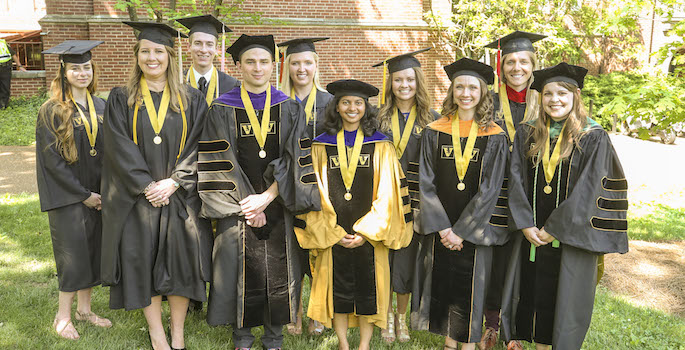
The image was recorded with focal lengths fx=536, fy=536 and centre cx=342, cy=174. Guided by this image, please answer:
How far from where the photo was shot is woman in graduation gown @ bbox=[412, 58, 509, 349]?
352cm

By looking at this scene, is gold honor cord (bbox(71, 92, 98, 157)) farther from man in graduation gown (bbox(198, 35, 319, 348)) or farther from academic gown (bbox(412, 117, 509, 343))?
academic gown (bbox(412, 117, 509, 343))

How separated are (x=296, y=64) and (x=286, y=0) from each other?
9.83 metres

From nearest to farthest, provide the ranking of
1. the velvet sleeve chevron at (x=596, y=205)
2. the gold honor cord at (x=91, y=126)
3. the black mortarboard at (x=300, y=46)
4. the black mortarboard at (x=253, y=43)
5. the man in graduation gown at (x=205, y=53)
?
the velvet sleeve chevron at (x=596, y=205), the black mortarboard at (x=253, y=43), the gold honor cord at (x=91, y=126), the black mortarboard at (x=300, y=46), the man in graduation gown at (x=205, y=53)

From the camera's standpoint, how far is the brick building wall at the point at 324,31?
1245 centimetres

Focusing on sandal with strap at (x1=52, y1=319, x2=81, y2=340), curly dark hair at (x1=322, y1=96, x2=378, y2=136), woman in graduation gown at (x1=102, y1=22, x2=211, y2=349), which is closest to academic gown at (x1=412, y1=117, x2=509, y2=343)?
curly dark hair at (x1=322, y1=96, x2=378, y2=136)

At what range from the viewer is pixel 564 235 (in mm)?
3297

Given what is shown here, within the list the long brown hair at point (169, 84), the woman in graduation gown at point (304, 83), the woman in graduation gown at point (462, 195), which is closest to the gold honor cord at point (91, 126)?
the long brown hair at point (169, 84)

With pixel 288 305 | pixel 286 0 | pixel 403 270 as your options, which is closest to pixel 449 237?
pixel 403 270

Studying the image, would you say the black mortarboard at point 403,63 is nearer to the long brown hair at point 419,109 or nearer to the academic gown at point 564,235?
the long brown hair at point 419,109

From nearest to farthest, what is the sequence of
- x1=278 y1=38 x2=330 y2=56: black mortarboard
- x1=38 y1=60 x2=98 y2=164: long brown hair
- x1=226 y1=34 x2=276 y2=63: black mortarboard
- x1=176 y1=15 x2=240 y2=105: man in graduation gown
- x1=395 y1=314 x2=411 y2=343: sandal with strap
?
1. x1=226 y1=34 x2=276 y2=63: black mortarboard
2. x1=38 y1=60 x2=98 y2=164: long brown hair
3. x1=395 y1=314 x2=411 y2=343: sandal with strap
4. x1=278 y1=38 x2=330 y2=56: black mortarboard
5. x1=176 y1=15 x2=240 y2=105: man in graduation gown

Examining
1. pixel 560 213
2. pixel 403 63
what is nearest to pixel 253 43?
pixel 403 63

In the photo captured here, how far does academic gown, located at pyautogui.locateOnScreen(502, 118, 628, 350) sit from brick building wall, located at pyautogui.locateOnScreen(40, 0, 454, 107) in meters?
10.2

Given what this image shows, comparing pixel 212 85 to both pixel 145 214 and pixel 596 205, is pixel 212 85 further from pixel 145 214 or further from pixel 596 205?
pixel 596 205

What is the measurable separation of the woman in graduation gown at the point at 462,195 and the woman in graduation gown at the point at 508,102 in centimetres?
17
